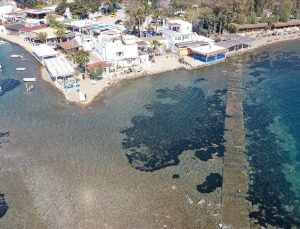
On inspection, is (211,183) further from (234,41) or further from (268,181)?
(234,41)

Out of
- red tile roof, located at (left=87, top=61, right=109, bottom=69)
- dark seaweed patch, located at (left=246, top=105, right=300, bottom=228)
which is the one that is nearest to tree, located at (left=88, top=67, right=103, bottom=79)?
red tile roof, located at (left=87, top=61, right=109, bottom=69)

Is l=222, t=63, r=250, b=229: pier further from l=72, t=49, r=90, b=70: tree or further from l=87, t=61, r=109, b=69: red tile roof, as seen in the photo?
l=72, t=49, r=90, b=70: tree

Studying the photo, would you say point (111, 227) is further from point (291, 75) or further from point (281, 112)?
point (291, 75)

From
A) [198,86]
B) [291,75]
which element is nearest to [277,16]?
[291,75]

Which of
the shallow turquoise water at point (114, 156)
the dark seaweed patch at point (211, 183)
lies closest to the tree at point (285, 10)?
the shallow turquoise water at point (114, 156)

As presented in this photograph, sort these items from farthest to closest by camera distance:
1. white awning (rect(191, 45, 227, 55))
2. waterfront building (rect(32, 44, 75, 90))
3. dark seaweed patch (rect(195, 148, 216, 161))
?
1. white awning (rect(191, 45, 227, 55))
2. waterfront building (rect(32, 44, 75, 90))
3. dark seaweed patch (rect(195, 148, 216, 161))

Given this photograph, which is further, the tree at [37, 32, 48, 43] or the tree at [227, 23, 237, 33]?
the tree at [227, 23, 237, 33]

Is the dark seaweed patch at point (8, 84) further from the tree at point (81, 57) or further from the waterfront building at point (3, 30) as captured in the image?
the waterfront building at point (3, 30)
